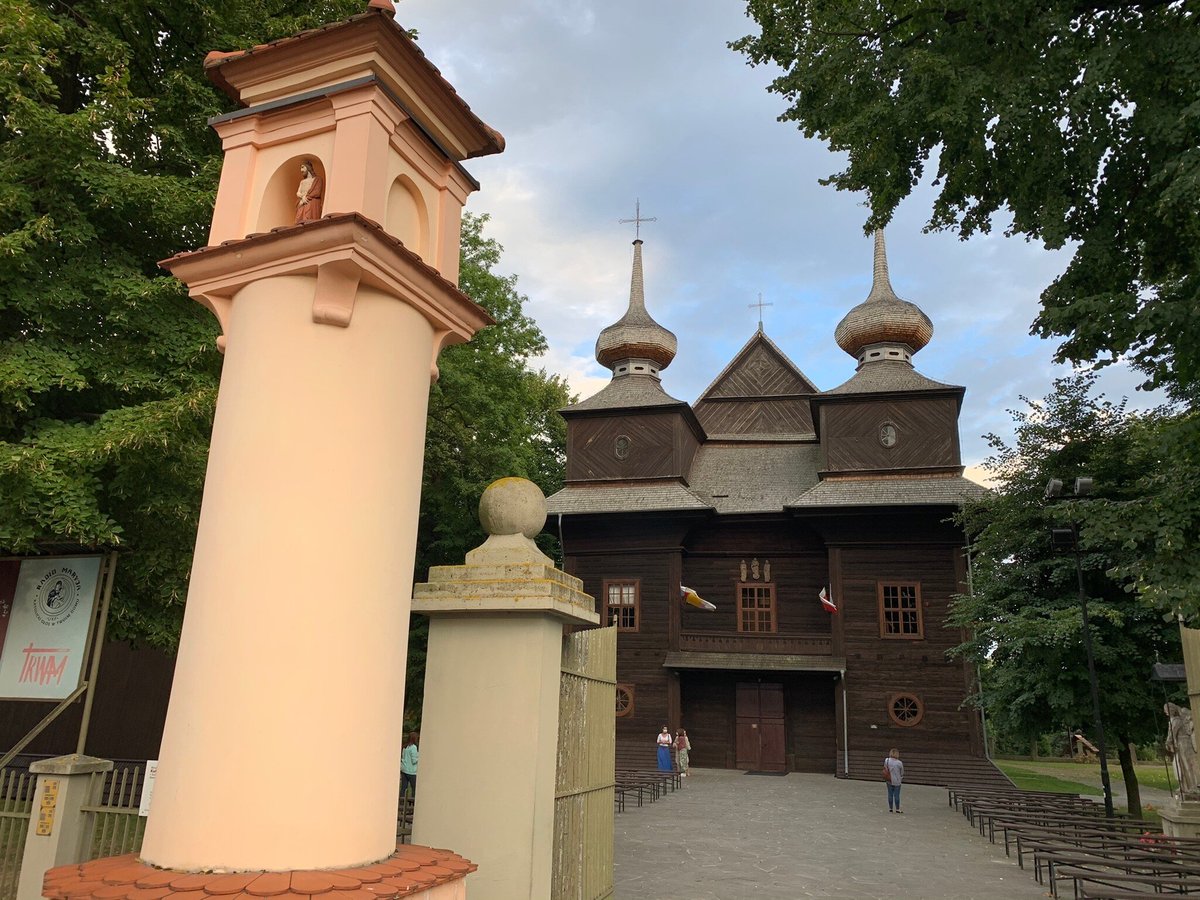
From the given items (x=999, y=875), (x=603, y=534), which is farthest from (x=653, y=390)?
(x=999, y=875)

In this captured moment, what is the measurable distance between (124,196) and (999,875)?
1254cm

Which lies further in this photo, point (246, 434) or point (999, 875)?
point (999, 875)

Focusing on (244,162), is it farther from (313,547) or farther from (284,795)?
(284,795)

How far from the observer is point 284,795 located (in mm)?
3391

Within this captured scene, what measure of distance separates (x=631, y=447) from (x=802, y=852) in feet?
58.3

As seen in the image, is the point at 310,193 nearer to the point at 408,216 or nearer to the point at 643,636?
the point at 408,216

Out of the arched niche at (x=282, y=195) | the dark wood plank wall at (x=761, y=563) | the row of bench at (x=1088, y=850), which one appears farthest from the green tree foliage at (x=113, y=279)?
the dark wood plank wall at (x=761, y=563)

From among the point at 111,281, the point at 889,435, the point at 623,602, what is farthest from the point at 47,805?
the point at 889,435

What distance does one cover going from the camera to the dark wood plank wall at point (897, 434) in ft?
83.1

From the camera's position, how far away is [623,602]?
84.8 feet

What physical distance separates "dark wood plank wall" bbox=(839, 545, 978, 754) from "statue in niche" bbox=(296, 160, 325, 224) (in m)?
21.7

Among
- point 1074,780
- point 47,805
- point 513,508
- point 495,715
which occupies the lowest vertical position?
point 1074,780

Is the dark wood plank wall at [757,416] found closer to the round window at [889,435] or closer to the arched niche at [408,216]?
the round window at [889,435]

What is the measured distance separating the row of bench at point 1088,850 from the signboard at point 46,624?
360 inches
